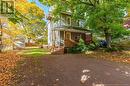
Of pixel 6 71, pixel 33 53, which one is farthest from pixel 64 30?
pixel 6 71

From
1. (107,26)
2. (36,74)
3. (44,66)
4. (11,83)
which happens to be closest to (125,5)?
(107,26)

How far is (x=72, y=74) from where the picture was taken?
15.0m

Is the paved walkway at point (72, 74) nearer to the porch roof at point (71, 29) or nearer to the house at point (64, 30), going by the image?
the house at point (64, 30)

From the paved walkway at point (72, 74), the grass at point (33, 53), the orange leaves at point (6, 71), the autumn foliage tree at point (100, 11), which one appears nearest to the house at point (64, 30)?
the grass at point (33, 53)

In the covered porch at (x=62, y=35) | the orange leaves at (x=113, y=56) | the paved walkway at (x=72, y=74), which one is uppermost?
the covered porch at (x=62, y=35)

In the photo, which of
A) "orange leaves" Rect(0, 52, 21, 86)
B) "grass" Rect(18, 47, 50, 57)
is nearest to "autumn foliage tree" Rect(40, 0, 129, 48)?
"grass" Rect(18, 47, 50, 57)

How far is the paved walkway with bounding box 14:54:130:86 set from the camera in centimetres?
1346

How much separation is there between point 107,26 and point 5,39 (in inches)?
409

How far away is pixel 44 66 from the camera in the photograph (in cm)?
1712

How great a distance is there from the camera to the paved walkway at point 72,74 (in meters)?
13.5

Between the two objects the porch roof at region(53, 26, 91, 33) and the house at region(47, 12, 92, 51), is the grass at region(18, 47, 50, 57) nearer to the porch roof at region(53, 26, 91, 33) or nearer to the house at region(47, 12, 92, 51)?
the house at region(47, 12, 92, 51)

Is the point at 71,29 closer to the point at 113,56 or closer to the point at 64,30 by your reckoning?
the point at 64,30

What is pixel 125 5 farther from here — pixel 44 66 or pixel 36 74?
pixel 36 74

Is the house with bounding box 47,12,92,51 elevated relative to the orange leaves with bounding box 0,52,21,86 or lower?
elevated
